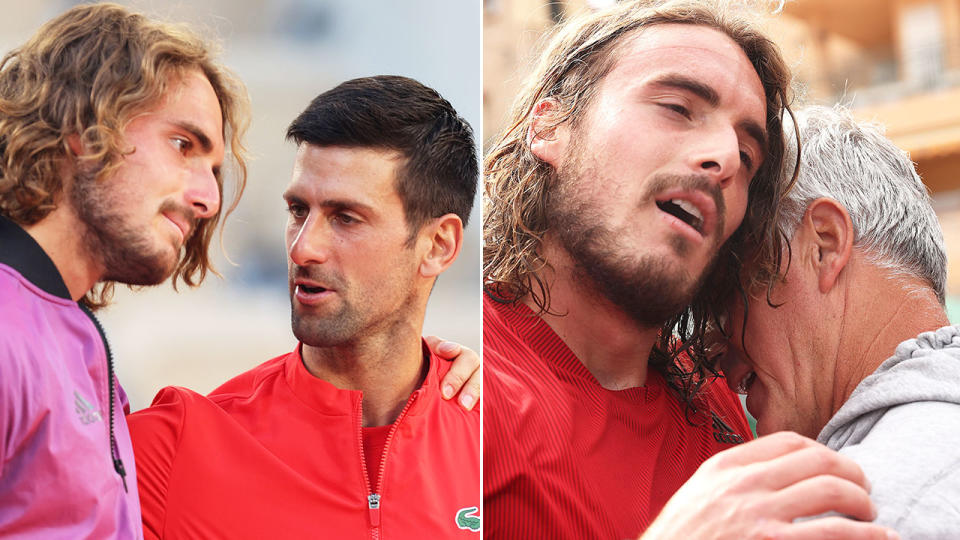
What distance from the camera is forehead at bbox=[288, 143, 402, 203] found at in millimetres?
1147

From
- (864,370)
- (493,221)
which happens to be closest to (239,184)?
(493,221)

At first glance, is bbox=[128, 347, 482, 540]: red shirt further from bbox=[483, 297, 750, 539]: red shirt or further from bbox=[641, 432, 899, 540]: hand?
bbox=[641, 432, 899, 540]: hand

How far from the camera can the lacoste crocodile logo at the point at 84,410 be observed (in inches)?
37.9

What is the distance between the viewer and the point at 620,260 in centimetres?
142

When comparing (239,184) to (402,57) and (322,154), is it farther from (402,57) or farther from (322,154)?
(402,57)

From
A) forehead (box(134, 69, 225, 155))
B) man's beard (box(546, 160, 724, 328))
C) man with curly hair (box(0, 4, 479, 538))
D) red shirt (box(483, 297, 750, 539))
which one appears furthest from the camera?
man's beard (box(546, 160, 724, 328))

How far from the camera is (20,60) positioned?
100cm

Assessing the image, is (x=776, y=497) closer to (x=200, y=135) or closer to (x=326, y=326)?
(x=326, y=326)

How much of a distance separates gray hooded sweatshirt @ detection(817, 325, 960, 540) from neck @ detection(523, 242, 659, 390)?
1.04 ft

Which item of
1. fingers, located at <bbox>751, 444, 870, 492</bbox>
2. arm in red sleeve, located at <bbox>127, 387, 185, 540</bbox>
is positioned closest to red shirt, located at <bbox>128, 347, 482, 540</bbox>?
arm in red sleeve, located at <bbox>127, 387, 185, 540</bbox>

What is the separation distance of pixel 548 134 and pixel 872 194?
19.8 inches

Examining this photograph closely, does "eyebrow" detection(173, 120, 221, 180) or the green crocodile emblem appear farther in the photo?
the green crocodile emblem

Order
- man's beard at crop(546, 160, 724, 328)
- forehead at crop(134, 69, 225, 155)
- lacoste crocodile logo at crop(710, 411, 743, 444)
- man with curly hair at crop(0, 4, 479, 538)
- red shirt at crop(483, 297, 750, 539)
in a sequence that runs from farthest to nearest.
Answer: lacoste crocodile logo at crop(710, 411, 743, 444), man's beard at crop(546, 160, 724, 328), red shirt at crop(483, 297, 750, 539), forehead at crop(134, 69, 225, 155), man with curly hair at crop(0, 4, 479, 538)

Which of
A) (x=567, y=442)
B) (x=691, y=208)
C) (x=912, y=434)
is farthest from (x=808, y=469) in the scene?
(x=691, y=208)
